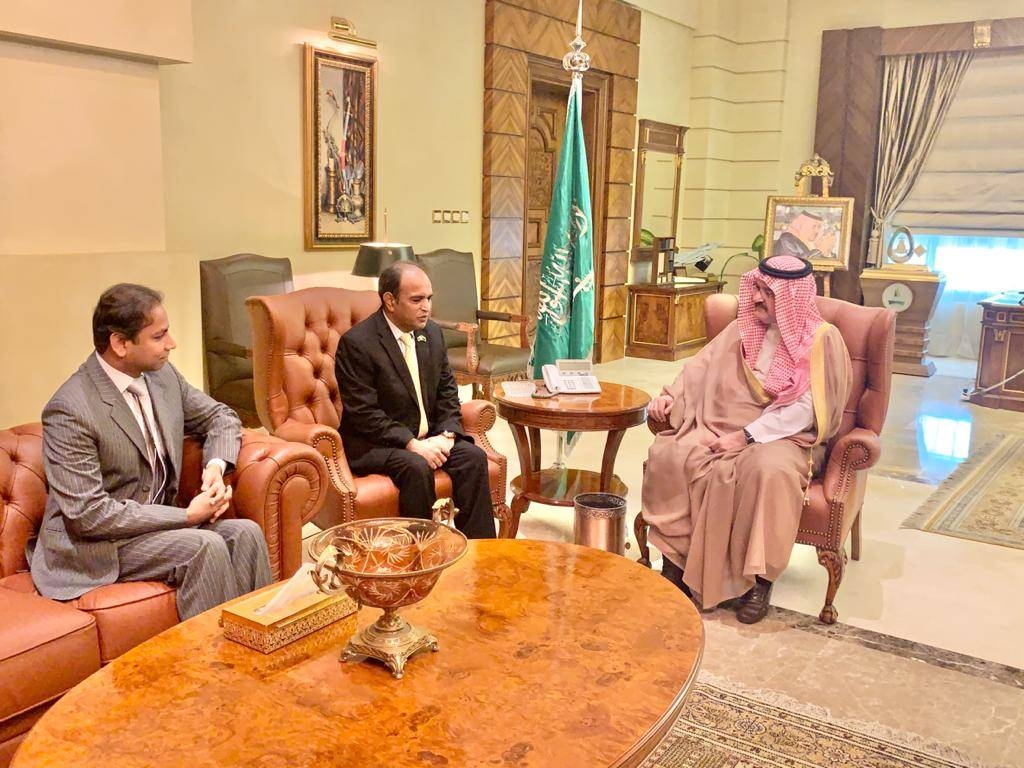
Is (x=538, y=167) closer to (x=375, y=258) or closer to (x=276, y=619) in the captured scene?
(x=375, y=258)

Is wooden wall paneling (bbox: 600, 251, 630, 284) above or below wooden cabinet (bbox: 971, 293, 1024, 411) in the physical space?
above

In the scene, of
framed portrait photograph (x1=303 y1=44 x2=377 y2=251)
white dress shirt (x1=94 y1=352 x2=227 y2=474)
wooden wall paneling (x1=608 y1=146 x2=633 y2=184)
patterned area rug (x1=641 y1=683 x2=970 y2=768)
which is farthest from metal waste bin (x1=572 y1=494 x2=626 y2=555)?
wooden wall paneling (x1=608 y1=146 x2=633 y2=184)

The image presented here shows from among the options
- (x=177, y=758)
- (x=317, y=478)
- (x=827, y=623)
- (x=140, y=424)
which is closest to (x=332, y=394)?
(x=317, y=478)

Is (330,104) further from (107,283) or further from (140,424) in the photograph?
(140,424)

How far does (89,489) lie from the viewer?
2.35 metres

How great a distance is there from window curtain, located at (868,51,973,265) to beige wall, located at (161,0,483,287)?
14.9 feet

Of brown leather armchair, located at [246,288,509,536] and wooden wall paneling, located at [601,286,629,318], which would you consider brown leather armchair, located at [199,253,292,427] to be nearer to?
brown leather armchair, located at [246,288,509,536]

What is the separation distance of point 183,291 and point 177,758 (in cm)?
313

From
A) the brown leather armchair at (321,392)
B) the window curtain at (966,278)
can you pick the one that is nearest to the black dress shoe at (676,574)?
the brown leather armchair at (321,392)

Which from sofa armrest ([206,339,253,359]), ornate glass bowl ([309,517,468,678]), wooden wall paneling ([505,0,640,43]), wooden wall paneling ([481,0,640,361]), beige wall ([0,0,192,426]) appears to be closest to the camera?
ornate glass bowl ([309,517,468,678])

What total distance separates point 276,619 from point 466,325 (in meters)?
3.77

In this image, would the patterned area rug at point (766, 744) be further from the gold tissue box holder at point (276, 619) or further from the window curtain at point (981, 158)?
the window curtain at point (981, 158)

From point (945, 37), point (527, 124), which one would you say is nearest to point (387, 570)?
point (527, 124)

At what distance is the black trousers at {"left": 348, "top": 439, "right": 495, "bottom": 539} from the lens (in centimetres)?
327
